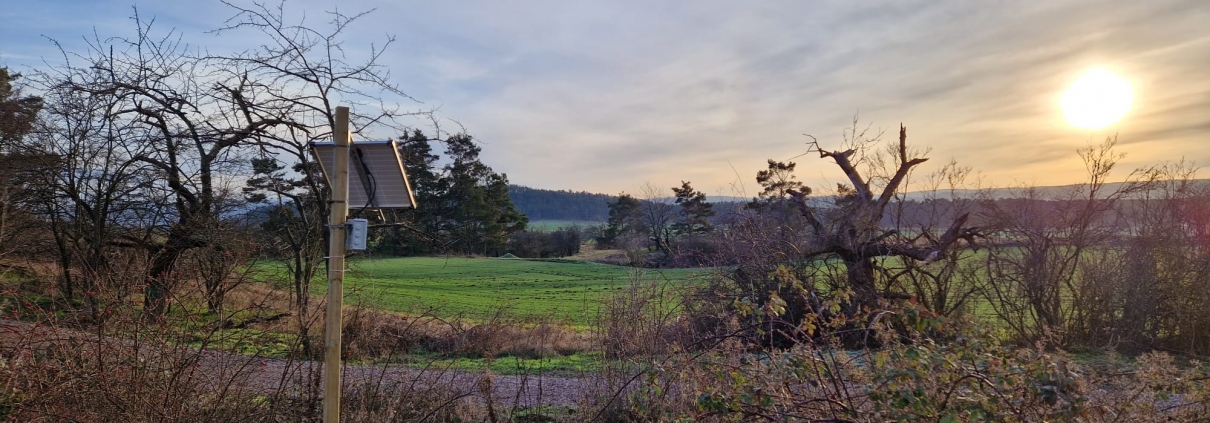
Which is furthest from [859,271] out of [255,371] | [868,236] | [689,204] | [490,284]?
[689,204]

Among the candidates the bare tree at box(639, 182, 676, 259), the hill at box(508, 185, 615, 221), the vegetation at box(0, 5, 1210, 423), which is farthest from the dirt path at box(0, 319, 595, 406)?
the hill at box(508, 185, 615, 221)

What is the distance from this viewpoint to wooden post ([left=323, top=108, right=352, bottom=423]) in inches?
173

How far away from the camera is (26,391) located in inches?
225

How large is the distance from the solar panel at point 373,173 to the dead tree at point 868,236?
10478 mm

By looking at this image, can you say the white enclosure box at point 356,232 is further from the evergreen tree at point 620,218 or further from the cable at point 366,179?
the evergreen tree at point 620,218

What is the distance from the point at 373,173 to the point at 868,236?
11397 mm

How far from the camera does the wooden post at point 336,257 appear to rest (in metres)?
4.39

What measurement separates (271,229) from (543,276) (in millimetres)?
28233

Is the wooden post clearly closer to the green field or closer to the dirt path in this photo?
the dirt path

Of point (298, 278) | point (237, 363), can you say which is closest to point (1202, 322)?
point (237, 363)

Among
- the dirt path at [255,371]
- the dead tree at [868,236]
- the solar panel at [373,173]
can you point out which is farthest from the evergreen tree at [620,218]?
the solar panel at [373,173]

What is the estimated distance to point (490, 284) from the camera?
117 ft

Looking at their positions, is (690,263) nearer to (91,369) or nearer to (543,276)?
(91,369)

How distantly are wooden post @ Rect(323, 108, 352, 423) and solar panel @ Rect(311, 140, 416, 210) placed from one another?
0.09 metres
